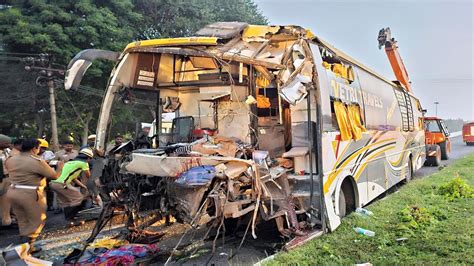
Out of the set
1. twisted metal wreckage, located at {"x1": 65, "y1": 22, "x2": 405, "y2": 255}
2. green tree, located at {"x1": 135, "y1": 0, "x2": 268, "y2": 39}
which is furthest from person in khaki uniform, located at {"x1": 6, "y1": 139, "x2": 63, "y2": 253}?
green tree, located at {"x1": 135, "y1": 0, "x2": 268, "y2": 39}

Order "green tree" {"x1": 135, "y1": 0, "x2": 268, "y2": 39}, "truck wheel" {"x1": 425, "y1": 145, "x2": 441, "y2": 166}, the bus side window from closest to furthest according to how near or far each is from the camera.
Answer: the bus side window, "truck wheel" {"x1": 425, "y1": 145, "x2": 441, "y2": 166}, "green tree" {"x1": 135, "y1": 0, "x2": 268, "y2": 39}

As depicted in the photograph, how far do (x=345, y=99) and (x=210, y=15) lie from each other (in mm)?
15909

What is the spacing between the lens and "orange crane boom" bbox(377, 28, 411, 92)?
1398 centimetres

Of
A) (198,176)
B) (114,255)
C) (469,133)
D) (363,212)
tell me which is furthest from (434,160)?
(469,133)

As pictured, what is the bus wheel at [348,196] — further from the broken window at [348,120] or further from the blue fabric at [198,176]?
the blue fabric at [198,176]

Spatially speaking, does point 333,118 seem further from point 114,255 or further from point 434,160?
point 434,160

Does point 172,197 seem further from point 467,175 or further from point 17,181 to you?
point 467,175

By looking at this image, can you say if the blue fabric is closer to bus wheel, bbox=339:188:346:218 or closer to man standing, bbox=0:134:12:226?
bus wheel, bbox=339:188:346:218

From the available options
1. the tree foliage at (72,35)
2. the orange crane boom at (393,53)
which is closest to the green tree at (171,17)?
the tree foliage at (72,35)

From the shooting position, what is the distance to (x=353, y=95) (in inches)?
254

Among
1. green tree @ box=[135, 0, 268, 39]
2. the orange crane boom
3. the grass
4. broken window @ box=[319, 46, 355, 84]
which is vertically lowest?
the grass

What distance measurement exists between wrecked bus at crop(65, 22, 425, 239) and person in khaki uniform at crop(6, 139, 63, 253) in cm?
102

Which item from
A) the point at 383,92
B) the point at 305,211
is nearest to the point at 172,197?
the point at 305,211

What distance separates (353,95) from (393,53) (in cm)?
887
